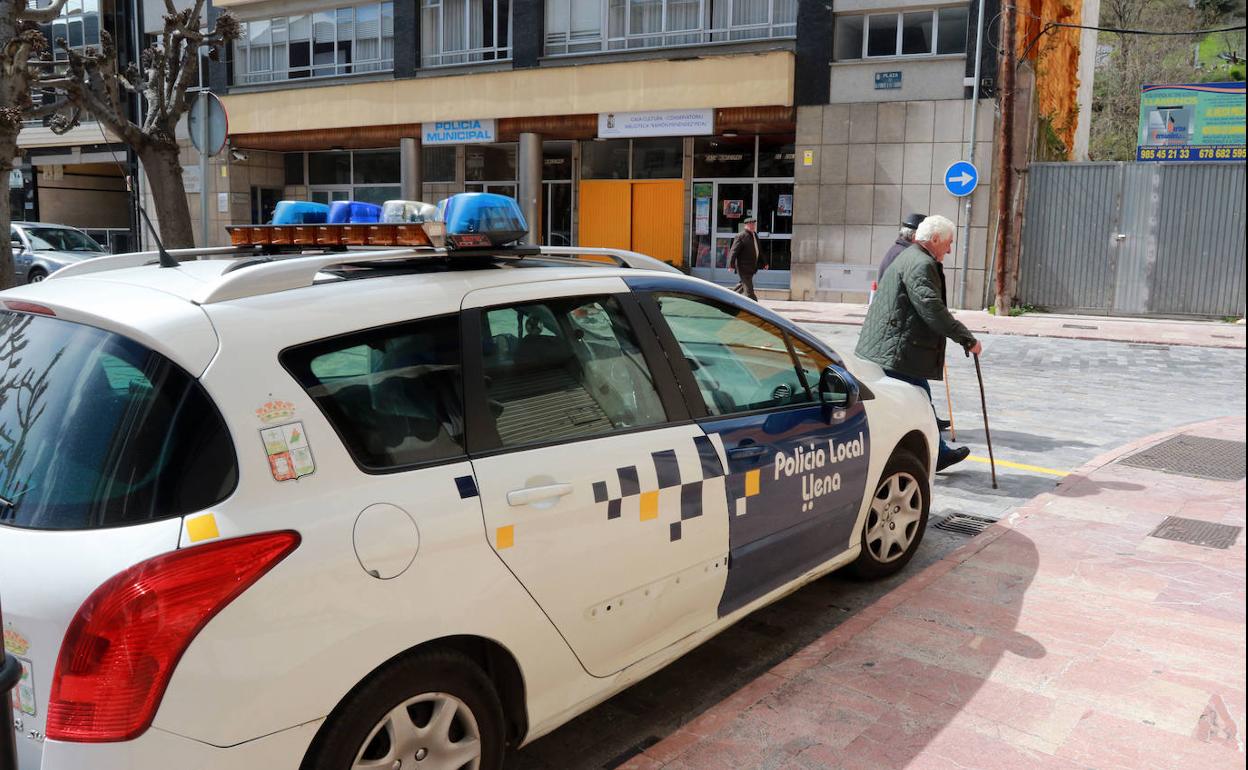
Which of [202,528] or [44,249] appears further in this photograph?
[44,249]

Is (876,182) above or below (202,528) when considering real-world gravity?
above

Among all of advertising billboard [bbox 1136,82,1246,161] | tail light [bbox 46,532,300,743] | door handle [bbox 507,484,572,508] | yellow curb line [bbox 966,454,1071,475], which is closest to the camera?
tail light [bbox 46,532,300,743]

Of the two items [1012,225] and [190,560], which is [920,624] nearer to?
[190,560]

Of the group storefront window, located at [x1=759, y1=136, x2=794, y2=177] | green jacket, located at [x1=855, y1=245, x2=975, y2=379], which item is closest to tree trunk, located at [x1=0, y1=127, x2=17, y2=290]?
green jacket, located at [x1=855, y1=245, x2=975, y2=379]

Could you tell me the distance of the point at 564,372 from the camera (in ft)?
10.7

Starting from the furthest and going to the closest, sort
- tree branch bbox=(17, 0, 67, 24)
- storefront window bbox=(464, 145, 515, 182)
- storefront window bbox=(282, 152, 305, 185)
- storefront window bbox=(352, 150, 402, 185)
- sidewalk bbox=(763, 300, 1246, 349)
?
storefront window bbox=(282, 152, 305, 185), storefront window bbox=(352, 150, 402, 185), storefront window bbox=(464, 145, 515, 182), sidewalk bbox=(763, 300, 1246, 349), tree branch bbox=(17, 0, 67, 24)

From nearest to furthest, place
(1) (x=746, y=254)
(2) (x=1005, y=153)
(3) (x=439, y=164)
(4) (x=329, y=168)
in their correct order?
1. (1) (x=746, y=254)
2. (2) (x=1005, y=153)
3. (3) (x=439, y=164)
4. (4) (x=329, y=168)

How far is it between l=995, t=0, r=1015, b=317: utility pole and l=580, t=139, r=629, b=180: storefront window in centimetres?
883

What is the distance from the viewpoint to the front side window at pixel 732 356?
147 inches

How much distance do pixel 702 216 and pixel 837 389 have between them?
1961 centimetres

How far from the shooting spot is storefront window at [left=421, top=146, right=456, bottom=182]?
88.0ft

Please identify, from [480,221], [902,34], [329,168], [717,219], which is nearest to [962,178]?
[902,34]

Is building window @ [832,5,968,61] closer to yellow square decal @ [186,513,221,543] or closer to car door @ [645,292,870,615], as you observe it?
car door @ [645,292,870,615]

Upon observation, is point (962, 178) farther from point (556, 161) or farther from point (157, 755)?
point (157, 755)
